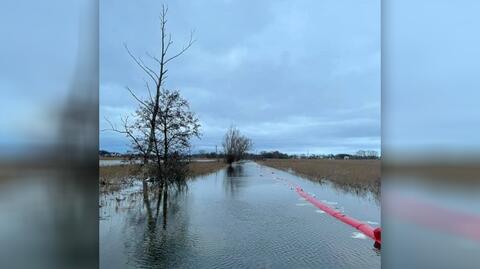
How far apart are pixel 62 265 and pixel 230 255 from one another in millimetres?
3417

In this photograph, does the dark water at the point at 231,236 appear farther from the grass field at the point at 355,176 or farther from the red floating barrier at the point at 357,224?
the grass field at the point at 355,176

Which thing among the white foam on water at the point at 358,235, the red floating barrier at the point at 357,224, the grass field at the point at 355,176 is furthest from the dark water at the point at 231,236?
the grass field at the point at 355,176

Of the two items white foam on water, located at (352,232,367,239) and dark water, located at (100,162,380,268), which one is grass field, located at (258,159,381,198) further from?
dark water, located at (100,162,380,268)

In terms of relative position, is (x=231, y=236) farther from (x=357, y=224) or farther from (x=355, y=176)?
(x=355, y=176)

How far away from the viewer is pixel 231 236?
19.6ft

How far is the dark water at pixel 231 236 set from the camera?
4.56 metres

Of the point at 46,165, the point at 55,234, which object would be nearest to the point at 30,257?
the point at 55,234

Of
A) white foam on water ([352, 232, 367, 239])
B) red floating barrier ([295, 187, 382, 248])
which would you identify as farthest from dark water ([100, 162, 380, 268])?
red floating barrier ([295, 187, 382, 248])

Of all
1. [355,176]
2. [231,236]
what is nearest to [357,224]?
[231,236]

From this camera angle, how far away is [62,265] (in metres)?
1.61

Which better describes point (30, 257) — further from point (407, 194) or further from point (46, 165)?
point (407, 194)

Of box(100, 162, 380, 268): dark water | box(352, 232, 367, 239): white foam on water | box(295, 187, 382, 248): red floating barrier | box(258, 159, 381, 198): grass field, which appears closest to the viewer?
box(258, 159, 381, 198): grass field

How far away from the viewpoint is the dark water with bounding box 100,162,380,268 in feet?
15.0

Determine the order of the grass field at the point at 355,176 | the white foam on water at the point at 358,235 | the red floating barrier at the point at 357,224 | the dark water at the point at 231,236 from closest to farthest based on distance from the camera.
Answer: the grass field at the point at 355,176 < the dark water at the point at 231,236 < the red floating barrier at the point at 357,224 < the white foam on water at the point at 358,235
